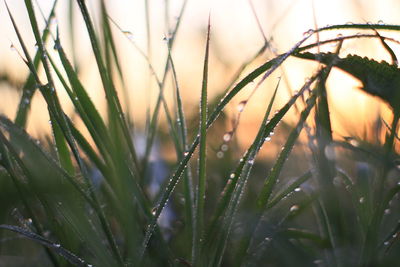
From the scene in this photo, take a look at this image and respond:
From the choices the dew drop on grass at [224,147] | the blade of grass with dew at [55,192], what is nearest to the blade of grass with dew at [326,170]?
the blade of grass with dew at [55,192]

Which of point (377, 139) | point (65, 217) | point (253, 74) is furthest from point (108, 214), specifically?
point (377, 139)

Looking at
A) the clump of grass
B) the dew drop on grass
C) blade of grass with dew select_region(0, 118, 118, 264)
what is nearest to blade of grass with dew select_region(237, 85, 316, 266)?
the clump of grass

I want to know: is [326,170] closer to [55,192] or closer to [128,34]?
[55,192]

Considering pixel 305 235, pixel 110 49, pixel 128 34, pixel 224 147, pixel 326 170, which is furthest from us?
pixel 224 147

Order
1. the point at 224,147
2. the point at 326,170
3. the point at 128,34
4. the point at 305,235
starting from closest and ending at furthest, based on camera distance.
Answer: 1. the point at 326,170
2. the point at 305,235
3. the point at 128,34
4. the point at 224,147

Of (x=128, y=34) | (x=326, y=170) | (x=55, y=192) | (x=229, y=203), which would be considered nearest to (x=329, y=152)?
(x=326, y=170)

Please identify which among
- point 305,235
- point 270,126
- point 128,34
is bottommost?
point 305,235

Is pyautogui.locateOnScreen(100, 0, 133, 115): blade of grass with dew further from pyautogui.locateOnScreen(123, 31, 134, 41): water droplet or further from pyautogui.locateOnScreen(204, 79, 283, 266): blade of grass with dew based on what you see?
pyautogui.locateOnScreen(204, 79, 283, 266): blade of grass with dew

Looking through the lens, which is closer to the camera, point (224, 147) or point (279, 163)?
point (279, 163)

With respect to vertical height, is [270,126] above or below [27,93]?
below

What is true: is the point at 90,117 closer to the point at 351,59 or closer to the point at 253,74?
the point at 253,74

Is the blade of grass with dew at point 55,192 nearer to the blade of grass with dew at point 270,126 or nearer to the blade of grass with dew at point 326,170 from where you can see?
the blade of grass with dew at point 270,126
